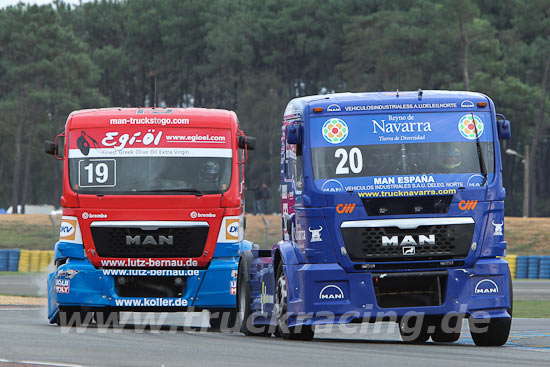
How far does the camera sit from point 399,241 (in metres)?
13.2

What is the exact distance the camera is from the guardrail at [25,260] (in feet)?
138

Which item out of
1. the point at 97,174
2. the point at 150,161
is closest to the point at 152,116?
the point at 150,161

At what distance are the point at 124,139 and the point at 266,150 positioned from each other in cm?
8606

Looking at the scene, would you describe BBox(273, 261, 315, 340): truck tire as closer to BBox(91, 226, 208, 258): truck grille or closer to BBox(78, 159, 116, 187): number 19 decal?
BBox(91, 226, 208, 258): truck grille

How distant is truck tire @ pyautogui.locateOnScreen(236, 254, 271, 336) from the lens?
52.4ft

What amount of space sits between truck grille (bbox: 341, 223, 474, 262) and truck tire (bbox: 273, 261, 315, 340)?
110 centimetres

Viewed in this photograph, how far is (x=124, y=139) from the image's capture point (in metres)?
16.3

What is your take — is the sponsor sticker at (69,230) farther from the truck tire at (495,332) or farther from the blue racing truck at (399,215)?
the truck tire at (495,332)

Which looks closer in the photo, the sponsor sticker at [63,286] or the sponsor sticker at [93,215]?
the sponsor sticker at [93,215]

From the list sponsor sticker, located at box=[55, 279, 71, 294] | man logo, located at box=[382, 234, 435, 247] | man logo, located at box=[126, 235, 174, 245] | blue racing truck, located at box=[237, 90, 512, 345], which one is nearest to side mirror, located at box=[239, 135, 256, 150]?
man logo, located at box=[126, 235, 174, 245]

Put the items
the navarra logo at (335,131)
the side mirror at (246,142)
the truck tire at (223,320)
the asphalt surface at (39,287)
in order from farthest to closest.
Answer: the asphalt surface at (39,287), the truck tire at (223,320), the side mirror at (246,142), the navarra logo at (335,131)

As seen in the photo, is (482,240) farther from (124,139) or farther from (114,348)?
(124,139)

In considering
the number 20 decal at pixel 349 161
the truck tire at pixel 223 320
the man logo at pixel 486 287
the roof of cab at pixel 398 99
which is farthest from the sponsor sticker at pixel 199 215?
the man logo at pixel 486 287

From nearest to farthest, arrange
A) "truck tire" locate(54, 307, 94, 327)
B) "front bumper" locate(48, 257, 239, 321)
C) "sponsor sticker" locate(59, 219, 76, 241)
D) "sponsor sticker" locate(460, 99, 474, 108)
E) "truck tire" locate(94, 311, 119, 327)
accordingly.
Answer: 1. "sponsor sticker" locate(460, 99, 474, 108)
2. "front bumper" locate(48, 257, 239, 321)
3. "sponsor sticker" locate(59, 219, 76, 241)
4. "truck tire" locate(54, 307, 94, 327)
5. "truck tire" locate(94, 311, 119, 327)
